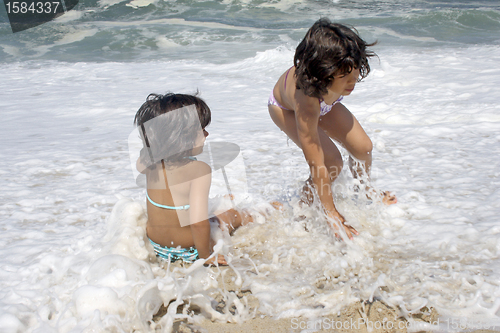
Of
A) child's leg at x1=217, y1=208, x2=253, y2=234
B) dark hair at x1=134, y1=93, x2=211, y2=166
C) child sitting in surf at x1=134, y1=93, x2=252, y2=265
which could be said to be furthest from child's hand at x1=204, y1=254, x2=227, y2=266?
dark hair at x1=134, y1=93, x2=211, y2=166

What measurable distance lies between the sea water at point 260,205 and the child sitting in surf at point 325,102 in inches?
9.7

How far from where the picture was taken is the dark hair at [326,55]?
200cm

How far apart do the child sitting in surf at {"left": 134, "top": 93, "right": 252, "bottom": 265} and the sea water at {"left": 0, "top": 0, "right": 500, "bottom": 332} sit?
0.21 m

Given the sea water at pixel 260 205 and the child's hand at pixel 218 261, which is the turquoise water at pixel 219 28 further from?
the child's hand at pixel 218 261

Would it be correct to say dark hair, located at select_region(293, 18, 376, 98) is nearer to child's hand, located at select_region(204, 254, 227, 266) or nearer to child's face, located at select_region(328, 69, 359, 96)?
child's face, located at select_region(328, 69, 359, 96)

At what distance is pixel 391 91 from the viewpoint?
588cm

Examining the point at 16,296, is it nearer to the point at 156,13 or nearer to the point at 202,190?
the point at 202,190

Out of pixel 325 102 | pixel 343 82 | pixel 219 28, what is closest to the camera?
pixel 343 82

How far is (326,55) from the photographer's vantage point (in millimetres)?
2000

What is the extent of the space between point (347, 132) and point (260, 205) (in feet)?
2.52

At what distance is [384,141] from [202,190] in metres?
2.55

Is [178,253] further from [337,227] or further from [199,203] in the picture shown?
[337,227]

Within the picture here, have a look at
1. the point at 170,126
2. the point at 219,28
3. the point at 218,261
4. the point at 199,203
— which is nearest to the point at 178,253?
the point at 218,261

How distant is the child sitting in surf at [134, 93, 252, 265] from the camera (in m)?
2.01
